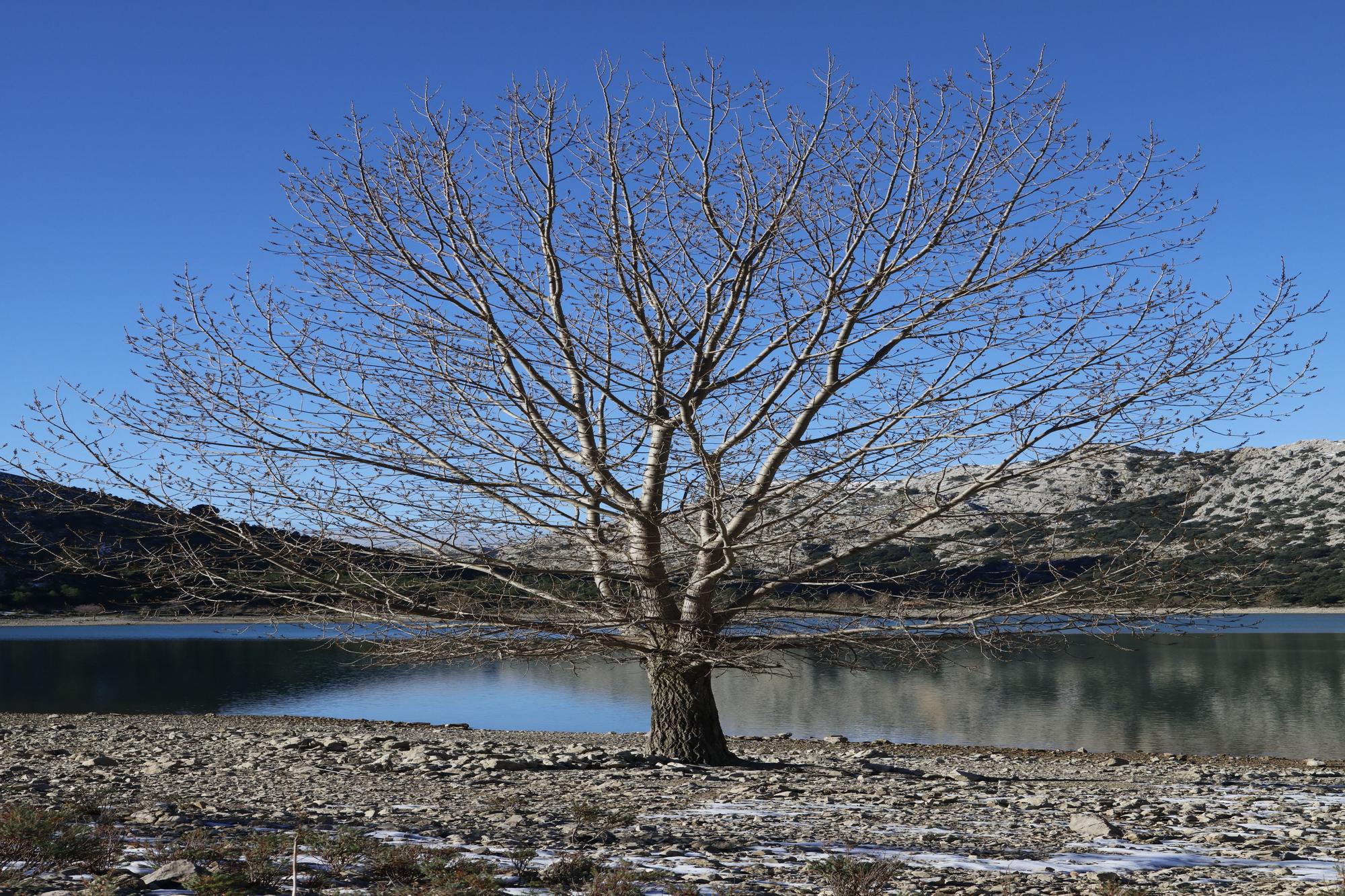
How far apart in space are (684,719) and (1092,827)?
475cm

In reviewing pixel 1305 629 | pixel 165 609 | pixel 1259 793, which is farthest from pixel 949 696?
pixel 1305 629

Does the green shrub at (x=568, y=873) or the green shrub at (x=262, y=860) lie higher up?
the green shrub at (x=262, y=860)

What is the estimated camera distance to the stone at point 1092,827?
20.8 feet

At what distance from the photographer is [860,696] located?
28984 millimetres

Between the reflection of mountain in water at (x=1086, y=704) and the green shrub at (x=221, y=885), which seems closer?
the green shrub at (x=221, y=885)

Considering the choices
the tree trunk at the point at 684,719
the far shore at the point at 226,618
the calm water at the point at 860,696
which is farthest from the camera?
the calm water at the point at 860,696

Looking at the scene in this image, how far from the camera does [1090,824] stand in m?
6.52

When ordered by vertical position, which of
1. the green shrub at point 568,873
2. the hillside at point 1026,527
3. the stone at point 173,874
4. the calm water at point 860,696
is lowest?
the calm water at point 860,696

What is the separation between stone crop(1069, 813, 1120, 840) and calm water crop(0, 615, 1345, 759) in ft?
11.6

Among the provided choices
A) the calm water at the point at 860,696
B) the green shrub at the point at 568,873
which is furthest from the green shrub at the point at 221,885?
the calm water at the point at 860,696

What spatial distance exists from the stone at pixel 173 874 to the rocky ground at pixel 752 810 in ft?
0.26

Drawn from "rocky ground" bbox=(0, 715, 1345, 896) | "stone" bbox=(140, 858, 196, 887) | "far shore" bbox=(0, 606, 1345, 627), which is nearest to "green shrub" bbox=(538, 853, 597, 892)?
"rocky ground" bbox=(0, 715, 1345, 896)

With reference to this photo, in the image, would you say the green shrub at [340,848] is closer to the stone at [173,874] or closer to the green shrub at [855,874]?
the stone at [173,874]

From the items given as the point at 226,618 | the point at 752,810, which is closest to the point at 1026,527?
the point at 752,810
